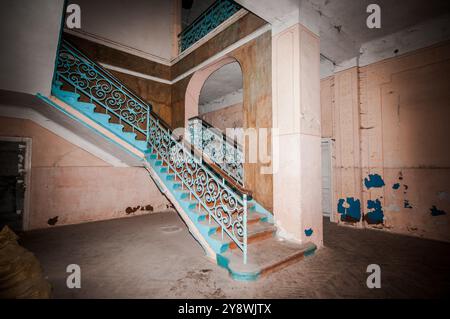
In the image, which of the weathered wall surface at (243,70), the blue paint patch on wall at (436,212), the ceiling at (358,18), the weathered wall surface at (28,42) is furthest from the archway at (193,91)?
the blue paint patch on wall at (436,212)

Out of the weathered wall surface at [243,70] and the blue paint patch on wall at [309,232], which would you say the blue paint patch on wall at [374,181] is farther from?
the weathered wall surface at [243,70]

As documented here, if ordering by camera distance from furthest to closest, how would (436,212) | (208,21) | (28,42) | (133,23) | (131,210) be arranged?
1. (133,23)
2. (131,210)
3. (208,21)
4. (436,212)
5. (28,42)

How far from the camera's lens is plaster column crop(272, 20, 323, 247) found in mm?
4152

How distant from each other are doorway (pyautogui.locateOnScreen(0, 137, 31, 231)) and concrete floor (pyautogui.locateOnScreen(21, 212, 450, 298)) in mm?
610

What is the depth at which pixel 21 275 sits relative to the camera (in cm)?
264

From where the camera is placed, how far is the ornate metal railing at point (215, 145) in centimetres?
654

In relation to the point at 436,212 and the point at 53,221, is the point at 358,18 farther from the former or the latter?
the point at 53,221

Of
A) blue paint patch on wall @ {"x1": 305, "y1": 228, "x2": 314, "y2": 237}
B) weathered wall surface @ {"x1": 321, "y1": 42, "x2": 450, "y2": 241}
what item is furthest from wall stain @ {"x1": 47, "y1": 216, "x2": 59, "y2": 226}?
weathered wall surface @ {"x1": 321, "y1": 42, "x2": 450, "y2": 241}

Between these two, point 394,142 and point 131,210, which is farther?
point 131,210

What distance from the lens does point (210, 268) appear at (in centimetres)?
350

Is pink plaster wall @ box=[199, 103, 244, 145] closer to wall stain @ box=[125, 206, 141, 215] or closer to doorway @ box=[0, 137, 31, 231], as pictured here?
wall stain @ box=[125, 206, 141, 215]

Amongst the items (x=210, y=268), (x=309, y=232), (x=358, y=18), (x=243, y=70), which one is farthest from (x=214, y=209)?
(x=358, y=18)

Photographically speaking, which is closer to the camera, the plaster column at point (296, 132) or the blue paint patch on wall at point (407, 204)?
the plaster column at point (296, 132)

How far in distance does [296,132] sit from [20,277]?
4578 millimetres
